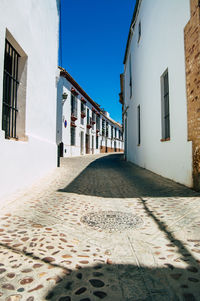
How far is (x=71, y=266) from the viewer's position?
1.68 meters

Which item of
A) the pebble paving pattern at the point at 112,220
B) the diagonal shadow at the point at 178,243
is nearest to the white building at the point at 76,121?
the pebble paving pattern at the point at 112,220

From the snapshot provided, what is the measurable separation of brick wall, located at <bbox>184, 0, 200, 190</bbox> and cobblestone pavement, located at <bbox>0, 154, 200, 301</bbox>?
38.2 inches

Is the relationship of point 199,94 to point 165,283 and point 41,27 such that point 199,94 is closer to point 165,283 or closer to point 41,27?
point 165,283

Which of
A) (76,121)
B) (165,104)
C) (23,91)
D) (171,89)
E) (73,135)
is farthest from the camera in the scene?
(76,121)

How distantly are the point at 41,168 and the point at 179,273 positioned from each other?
5.25 m

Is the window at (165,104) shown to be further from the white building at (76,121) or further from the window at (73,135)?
the window at (73,135)

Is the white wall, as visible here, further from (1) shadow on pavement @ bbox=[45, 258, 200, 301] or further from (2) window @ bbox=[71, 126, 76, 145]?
(2) window @ bbox=[71, 126, 76, 145]

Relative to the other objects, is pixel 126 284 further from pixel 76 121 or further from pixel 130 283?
pixel 76 121

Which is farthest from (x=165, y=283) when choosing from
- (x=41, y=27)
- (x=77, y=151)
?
(x=77, y=151)

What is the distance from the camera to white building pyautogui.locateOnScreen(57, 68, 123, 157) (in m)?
16.2

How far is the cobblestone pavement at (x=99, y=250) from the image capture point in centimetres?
141

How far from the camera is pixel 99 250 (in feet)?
6.40

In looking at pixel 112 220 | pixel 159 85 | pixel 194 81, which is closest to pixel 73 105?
pixel 159 85

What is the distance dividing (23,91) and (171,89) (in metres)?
3.96
